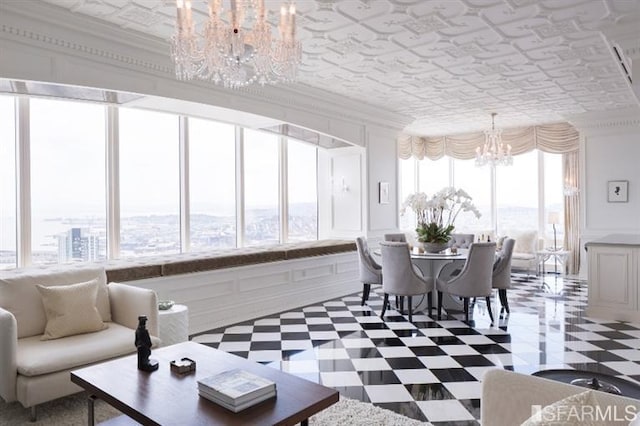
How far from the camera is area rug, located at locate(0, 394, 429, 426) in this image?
8.98 ft

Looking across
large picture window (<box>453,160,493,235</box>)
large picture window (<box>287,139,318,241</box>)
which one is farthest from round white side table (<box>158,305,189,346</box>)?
large picture window (<box>453,160,493,235</box>)

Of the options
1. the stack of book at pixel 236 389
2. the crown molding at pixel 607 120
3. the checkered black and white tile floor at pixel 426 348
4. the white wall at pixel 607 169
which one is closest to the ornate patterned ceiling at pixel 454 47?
the crown molding at pixel 607 120

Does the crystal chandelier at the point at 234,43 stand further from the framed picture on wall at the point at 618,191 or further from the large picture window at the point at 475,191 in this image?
the large picture window at the point at 475,191

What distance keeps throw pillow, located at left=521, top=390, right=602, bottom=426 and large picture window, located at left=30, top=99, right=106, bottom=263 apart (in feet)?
15.3

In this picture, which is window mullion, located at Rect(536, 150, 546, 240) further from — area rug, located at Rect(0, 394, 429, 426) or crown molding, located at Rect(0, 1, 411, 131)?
area rug, located at Rect(0, 394, 429, 426)

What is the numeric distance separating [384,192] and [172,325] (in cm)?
477

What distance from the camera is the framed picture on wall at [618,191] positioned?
7648 mm

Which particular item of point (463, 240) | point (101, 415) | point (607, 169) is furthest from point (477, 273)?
point (607, 169)

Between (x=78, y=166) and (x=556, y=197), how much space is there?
846cm

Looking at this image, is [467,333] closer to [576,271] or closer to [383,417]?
[383,417]

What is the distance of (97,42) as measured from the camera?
3.89 metres

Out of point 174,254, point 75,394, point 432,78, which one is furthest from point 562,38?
point 75,394

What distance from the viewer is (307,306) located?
20.1 feet

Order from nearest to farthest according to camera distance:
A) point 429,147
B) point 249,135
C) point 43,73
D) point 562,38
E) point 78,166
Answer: point 43,73 → point 562,38 → point 78,166 → point 249,135 → point 429,147
